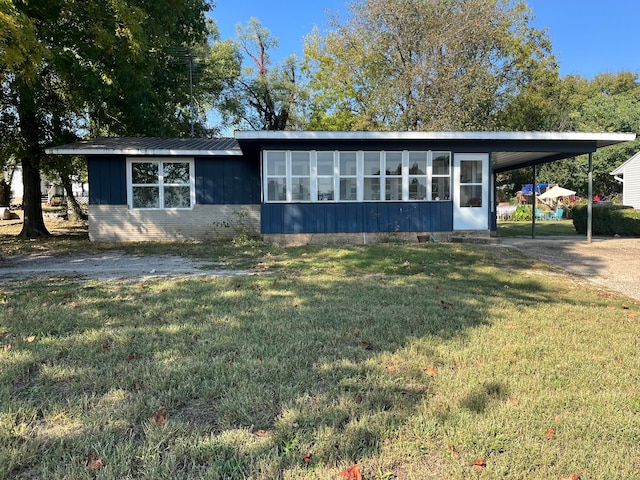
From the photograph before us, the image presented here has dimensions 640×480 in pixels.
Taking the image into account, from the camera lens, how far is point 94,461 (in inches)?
84.2

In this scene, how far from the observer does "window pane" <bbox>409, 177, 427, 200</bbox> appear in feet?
41.6

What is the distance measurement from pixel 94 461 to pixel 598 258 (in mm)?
11007

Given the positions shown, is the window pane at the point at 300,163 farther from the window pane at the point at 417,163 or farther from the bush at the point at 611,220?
the bush at the point at 611,220

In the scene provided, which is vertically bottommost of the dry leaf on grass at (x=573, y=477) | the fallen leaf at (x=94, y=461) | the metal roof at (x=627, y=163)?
the dry leaf on grass at (x=573, y=477)

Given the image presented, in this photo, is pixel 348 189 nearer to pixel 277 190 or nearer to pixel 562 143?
pixel 277 190

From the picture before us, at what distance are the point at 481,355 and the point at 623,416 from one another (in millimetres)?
1086

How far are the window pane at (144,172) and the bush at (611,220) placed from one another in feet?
50.9

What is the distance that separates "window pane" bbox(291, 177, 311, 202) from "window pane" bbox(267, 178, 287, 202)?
23cm

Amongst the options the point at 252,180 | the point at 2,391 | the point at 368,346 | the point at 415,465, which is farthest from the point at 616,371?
the point at 252,180

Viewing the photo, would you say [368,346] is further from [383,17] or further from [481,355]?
[383,17]

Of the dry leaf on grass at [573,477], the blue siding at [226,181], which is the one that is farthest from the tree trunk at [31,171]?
the dry leaf on grass at [573,477]

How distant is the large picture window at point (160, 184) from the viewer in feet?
45.2

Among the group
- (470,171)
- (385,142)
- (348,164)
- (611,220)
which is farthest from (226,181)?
(611,220)

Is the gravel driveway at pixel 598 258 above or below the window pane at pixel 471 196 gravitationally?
below
